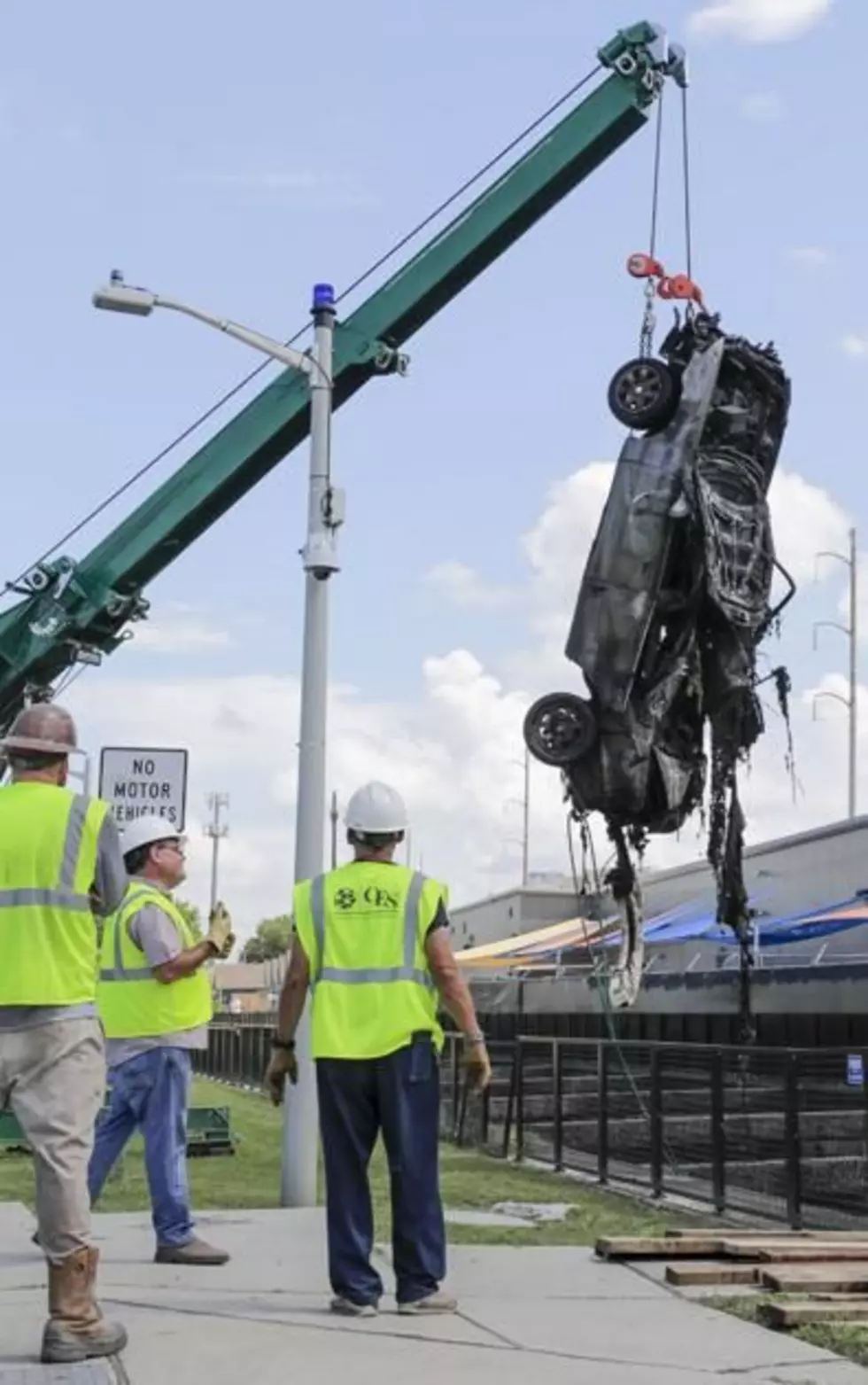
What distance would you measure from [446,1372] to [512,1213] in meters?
5.30

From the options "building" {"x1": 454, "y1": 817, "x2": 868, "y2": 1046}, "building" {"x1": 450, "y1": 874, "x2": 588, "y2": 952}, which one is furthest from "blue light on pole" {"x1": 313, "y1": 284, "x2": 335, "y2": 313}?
"building" {"x1": 450, "y1": 874, "x2": 588, "y2": 952}

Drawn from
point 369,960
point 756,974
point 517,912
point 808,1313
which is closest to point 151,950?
point 369,960

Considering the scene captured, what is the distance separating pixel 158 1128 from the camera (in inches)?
339

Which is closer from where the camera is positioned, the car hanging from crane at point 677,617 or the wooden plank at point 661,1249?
the wooden plank at point 661,1249

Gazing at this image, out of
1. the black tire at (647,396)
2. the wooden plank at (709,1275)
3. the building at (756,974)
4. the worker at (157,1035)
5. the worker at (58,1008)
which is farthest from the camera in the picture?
the building at (756,974)

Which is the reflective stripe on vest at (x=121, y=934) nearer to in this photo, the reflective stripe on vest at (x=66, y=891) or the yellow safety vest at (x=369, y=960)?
the yellow safety vest at (x=369, y=960)

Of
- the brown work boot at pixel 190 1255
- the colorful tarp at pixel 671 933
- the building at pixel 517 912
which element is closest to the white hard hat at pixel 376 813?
the brown work boot at pixel 190 1255

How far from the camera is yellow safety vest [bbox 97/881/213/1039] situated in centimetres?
870

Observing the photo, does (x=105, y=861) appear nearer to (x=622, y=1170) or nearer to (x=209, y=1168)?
(x=622, y=1170)

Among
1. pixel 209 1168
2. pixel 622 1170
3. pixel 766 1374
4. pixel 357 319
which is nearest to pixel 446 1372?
pixel 766 1374

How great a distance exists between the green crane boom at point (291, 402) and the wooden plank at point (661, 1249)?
13720 millimetres

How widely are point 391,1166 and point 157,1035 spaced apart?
1.99 meters

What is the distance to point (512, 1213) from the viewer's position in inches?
441

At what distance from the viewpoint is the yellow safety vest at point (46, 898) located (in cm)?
624
